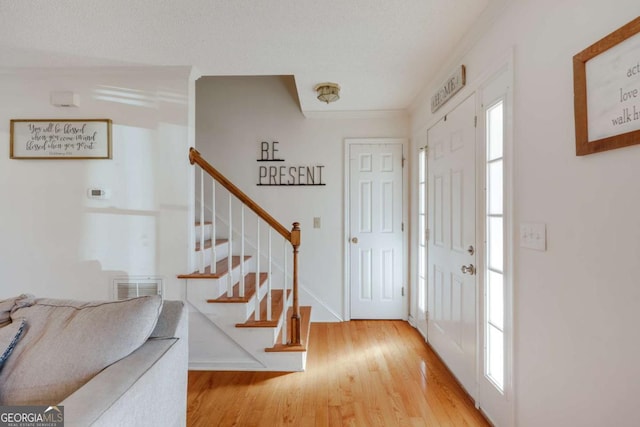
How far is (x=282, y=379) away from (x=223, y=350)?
514 millimetres

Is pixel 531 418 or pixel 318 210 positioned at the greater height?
pixel 318 210

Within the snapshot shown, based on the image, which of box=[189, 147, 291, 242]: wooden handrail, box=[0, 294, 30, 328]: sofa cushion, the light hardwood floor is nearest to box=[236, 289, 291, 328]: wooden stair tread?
the light hardwood floor

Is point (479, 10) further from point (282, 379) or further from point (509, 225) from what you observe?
point (282, 379)

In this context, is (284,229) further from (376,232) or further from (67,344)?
(67,344)

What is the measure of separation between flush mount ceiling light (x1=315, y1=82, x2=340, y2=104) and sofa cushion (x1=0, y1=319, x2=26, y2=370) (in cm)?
Result: 236

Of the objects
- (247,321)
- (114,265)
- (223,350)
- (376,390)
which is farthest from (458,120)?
(114,265)

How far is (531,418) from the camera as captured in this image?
1.37 metres

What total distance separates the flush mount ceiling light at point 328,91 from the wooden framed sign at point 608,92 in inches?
69.6

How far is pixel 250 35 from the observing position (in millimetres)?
1905

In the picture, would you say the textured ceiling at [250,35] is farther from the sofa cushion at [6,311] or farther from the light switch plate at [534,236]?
the sofa cushion at [6,311]

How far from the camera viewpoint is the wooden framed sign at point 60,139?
2.35m

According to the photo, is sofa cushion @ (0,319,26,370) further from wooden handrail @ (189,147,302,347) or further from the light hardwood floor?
wooden handrail @ (189,147,302,347)

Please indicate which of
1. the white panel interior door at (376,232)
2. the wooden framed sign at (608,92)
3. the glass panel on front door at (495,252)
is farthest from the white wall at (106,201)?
the wooden framed sign at (608,92)

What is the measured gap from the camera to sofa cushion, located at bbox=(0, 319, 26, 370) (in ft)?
3.42
